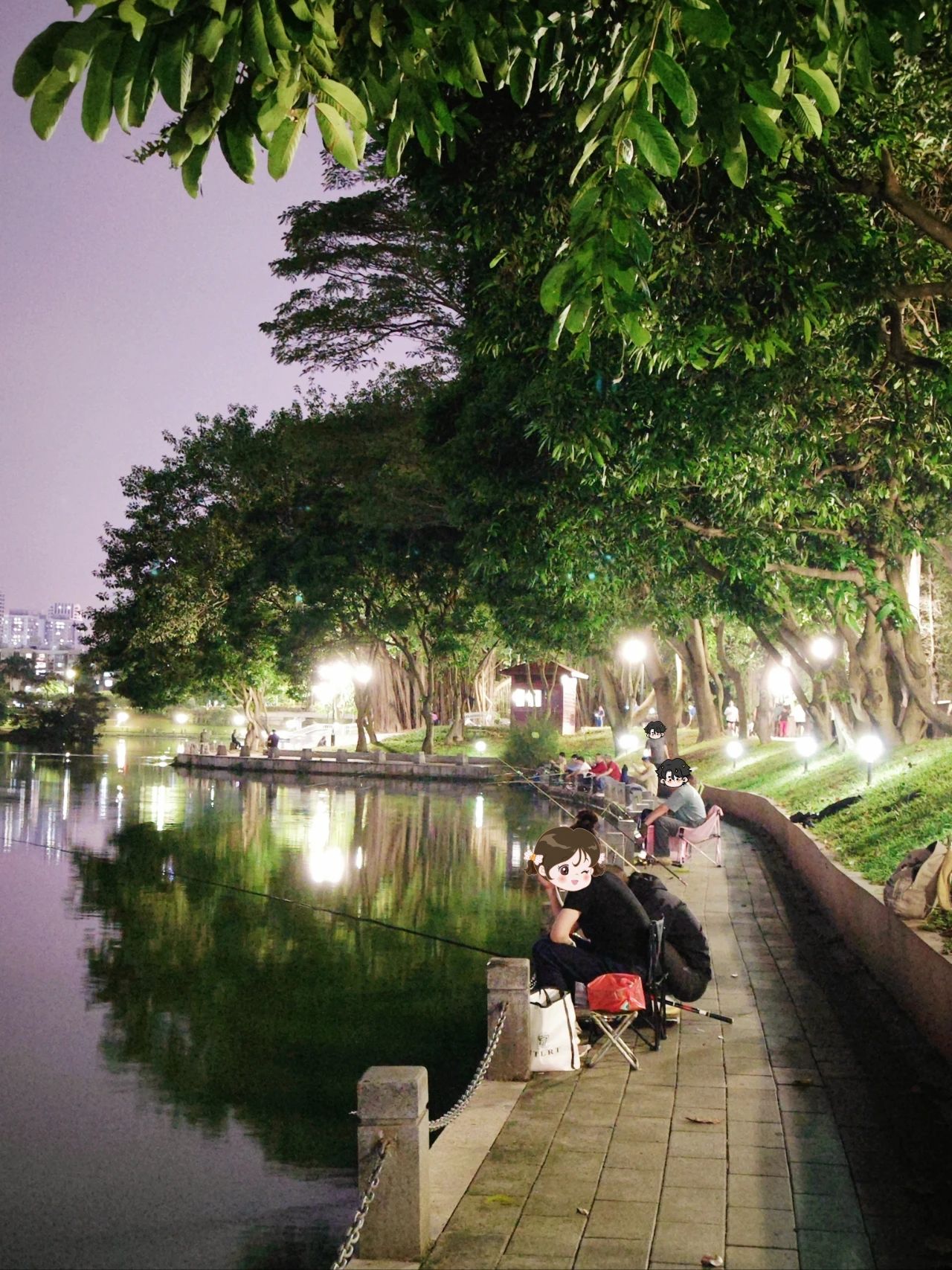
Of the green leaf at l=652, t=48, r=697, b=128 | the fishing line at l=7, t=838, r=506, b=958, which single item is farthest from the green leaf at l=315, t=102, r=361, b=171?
the fishing line at l=7, t=838, r=506, b=958

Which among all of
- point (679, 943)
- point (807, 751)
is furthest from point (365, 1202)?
point (807, 751)

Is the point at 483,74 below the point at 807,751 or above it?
above

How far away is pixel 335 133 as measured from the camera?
3574 mm

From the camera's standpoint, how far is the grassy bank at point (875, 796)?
13422mm

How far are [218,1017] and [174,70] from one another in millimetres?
10368

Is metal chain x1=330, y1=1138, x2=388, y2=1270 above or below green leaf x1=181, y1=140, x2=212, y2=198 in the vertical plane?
below

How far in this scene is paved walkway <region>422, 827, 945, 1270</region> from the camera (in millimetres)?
5180

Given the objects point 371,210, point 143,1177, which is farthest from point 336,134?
point 371,210

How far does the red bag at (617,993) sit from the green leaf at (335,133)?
5.93 metres

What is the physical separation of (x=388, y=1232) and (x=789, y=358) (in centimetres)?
996

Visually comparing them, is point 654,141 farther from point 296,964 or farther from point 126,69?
point 296,964

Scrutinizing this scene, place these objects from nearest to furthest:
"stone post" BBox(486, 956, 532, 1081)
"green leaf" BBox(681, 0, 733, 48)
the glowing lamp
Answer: "green leaf" BBox(681, 0, 733, 48)
"stone post" BBox(486, 956, 532, 1081)
the glowing lamp

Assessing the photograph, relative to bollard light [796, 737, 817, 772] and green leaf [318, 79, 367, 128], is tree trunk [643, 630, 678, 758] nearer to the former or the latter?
bollard light [796, 737, 817, 772]

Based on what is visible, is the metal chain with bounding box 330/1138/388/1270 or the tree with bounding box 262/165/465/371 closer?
the metal chain with bounding box 330/1138/388/1270
